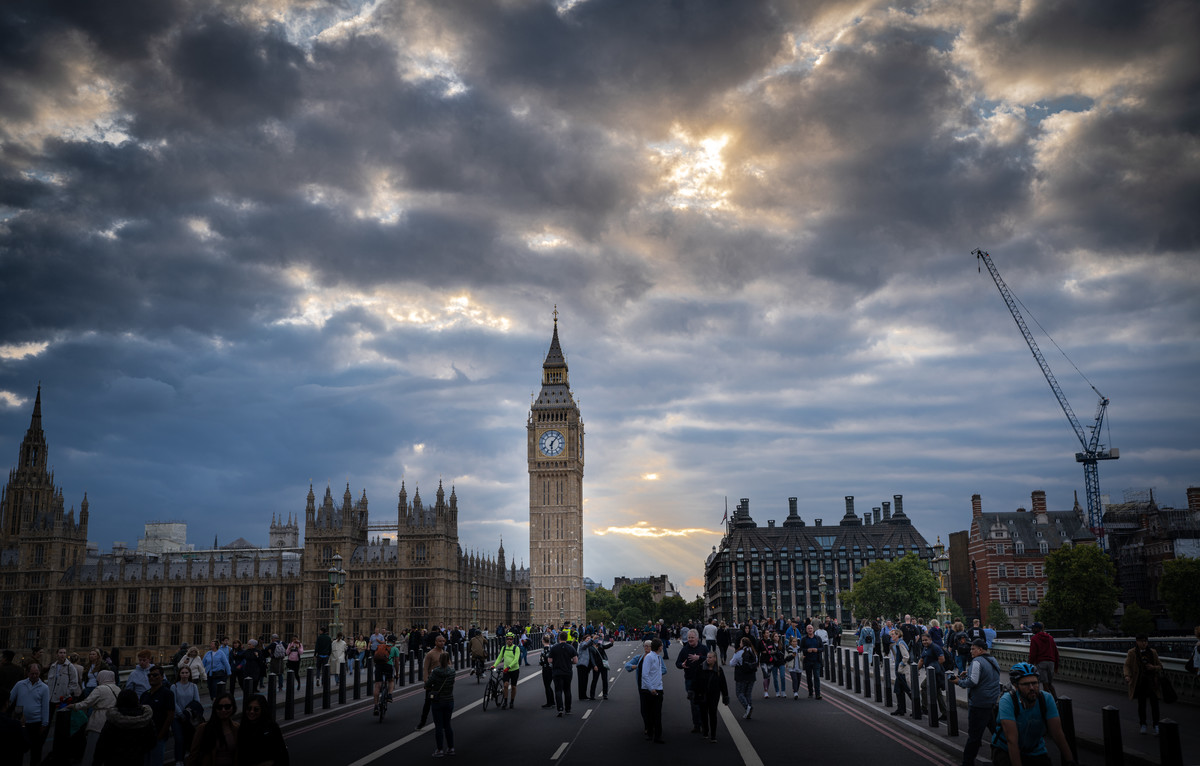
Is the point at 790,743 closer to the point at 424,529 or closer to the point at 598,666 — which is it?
the point at 598,666

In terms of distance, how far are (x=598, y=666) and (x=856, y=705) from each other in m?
7.88

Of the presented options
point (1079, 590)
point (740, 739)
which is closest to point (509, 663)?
point (740, 739)

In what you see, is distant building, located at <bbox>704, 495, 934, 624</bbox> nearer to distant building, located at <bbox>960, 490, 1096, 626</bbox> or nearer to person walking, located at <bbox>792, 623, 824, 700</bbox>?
distant building, located at <bbox>960, 490, 1096, 626</bbox>

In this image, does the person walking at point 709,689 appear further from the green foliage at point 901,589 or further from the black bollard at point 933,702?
the green foliage at point 901,589

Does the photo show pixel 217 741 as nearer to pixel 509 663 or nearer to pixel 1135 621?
pixel 509 663

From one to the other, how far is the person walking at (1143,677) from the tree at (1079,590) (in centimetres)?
7231

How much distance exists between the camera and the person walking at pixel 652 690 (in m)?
19.2

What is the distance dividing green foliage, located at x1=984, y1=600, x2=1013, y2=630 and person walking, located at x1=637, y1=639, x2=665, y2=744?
101m

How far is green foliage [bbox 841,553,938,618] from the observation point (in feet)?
355

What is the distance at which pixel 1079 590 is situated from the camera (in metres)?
83.5

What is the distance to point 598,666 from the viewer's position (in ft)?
92.8

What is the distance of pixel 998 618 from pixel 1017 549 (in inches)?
398

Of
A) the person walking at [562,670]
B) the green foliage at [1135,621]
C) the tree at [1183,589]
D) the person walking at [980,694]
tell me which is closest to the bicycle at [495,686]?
the person walking at [562,670]

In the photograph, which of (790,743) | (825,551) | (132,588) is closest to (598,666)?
(790,743)
